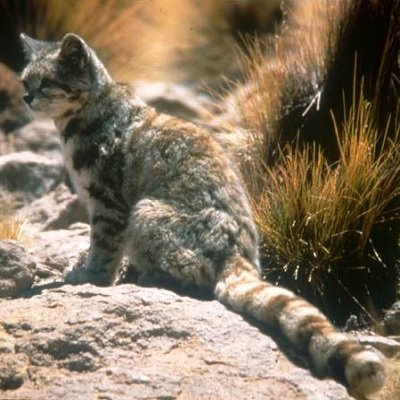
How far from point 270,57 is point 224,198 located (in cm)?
437

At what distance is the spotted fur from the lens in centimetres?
673

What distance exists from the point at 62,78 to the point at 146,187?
117 cm

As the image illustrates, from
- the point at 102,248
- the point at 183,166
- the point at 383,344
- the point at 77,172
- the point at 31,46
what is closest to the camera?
the point at 383,344

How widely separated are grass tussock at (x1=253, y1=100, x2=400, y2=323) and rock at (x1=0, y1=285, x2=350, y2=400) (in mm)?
1834

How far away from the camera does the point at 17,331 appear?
5945 millimetres

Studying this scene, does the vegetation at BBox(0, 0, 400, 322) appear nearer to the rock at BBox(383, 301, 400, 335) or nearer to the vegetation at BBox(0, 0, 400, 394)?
the vegetation at BBox(0, 0, 400, 394)

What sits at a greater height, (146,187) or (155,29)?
(155,29)

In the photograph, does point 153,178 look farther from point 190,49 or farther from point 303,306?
point 190,49

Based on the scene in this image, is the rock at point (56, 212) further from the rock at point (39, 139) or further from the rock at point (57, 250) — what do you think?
the rock at point (39, 139)

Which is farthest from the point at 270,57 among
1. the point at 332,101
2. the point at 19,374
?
the point at 19,374

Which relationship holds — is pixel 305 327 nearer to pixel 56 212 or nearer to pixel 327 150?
pixel 327 150

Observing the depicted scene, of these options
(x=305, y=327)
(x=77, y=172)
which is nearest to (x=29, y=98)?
(x=77, y=172)

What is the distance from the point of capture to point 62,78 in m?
7.48

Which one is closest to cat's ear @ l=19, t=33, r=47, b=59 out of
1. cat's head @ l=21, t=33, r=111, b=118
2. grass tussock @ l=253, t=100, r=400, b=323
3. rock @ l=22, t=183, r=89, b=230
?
cat's head @ l=21, t=33, r=111, b=118
